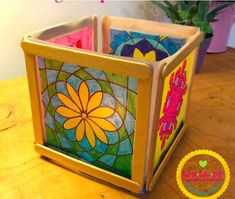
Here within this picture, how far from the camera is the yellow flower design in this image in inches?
15.1

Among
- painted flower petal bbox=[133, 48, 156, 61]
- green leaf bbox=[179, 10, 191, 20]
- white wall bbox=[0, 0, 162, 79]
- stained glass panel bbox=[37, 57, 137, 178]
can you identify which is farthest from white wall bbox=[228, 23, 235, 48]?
stained glass panel bbox=[37, 57, 137, 178]

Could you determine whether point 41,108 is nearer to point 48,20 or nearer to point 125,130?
point 125,130

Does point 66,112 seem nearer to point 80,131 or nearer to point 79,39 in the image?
point 80,131

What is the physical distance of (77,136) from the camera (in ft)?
1.38

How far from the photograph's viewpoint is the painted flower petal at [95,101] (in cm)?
38

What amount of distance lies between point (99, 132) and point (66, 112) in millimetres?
57

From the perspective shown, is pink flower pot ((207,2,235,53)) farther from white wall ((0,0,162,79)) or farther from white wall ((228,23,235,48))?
white wall ((0,0,162,79))

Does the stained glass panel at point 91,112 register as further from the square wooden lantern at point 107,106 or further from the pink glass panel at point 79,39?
the pink glass panel at point 79,39

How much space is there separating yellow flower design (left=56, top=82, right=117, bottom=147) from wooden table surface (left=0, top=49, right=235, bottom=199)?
7 centimetres

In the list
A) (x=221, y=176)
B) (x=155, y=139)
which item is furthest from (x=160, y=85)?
(x=221, y=176)

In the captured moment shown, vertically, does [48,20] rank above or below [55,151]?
above

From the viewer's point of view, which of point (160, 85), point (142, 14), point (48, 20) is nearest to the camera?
point (160, 85)

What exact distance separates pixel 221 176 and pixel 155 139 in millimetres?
132

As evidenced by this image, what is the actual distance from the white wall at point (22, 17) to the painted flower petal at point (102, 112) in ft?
1.29
